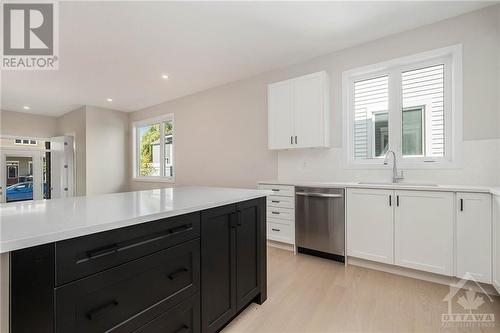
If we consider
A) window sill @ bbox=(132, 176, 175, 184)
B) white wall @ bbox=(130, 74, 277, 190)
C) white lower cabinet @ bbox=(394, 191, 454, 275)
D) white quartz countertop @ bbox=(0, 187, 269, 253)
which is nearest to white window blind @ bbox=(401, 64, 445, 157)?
white lower cabinet @ bbox=(394, 191, 454, 275)

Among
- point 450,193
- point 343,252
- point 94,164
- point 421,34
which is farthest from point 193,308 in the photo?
point 94,164

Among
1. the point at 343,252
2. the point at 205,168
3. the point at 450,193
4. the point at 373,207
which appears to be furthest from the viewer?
the point at 205,168

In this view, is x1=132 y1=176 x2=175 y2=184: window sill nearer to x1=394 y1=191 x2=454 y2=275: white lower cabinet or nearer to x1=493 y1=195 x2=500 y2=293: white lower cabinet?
x1=394 y1=191 x2=454 y2=275: white lower cabinet

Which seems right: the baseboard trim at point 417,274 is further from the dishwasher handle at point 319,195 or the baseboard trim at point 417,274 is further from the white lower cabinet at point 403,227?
the dishwasher handle at point 319,195

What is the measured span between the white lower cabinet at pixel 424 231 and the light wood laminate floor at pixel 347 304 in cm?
24

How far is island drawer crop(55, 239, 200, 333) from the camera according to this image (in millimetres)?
879

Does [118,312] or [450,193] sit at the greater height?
[450,193]

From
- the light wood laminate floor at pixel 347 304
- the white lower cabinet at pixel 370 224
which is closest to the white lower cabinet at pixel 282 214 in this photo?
the light wood laminate floor at pixel 347 304

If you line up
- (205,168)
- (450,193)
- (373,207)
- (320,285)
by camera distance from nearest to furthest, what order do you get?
1. (450,193)
2. (320,285)
3. (373,207)
4. (205,168)

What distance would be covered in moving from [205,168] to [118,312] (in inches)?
152

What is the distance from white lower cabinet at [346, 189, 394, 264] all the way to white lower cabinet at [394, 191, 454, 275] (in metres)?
0.07

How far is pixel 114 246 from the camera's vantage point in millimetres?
989

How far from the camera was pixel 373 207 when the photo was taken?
2514 mm

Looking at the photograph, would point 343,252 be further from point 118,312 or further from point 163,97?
point 163,97
